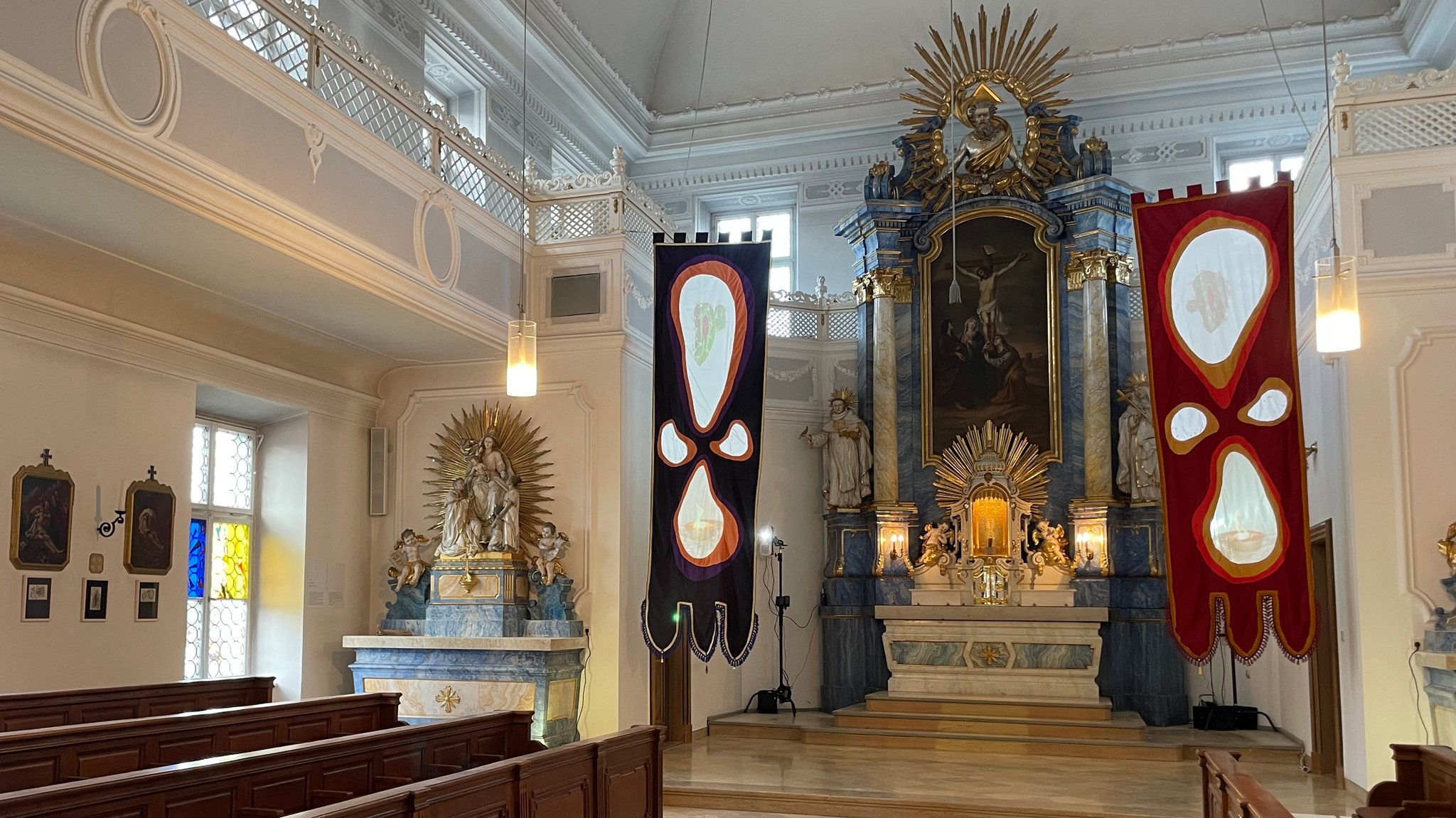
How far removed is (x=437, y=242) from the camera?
34.1ft

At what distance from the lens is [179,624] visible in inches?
A: 386

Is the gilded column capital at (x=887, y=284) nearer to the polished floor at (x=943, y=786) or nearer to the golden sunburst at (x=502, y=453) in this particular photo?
the golden sunburst at (x=502, y=453)

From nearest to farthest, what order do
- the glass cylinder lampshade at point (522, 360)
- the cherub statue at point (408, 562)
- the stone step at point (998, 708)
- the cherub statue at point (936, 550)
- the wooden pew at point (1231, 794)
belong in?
the wooden pew at point (1231, 794) → the glass cylinder lampshade at point (522, 360) → the cherub statue at point (408, 562) → the stone step at point (998, 708) → the cherub statue at point (936, 550)

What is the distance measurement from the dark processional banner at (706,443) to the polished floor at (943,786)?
3.74ft

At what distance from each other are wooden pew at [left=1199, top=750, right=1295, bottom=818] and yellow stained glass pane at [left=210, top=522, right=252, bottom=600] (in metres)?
8.34

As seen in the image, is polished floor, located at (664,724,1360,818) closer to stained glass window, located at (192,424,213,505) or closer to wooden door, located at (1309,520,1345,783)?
wooden door, located at (1309,520,1345,783)

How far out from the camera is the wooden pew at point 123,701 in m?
7.48

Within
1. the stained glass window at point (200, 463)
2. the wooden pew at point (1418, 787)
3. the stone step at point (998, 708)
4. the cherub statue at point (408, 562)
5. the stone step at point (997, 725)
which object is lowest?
the stone step at point (997, 725)

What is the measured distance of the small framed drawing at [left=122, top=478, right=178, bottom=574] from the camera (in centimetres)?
936

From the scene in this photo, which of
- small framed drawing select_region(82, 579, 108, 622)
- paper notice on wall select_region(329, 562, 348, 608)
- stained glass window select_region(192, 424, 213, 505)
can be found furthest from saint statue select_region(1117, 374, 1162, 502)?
small framed drawing select_region(82, 579, 108, 622)

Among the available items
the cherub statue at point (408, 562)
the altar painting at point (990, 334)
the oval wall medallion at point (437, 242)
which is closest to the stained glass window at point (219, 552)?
the cherub statue at point (408, 562)

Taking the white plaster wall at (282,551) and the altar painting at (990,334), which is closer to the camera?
the white plaster wall at (282,551)

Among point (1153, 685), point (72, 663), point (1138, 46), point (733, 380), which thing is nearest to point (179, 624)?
point (72, 663)

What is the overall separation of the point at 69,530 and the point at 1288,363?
8.71 meters
